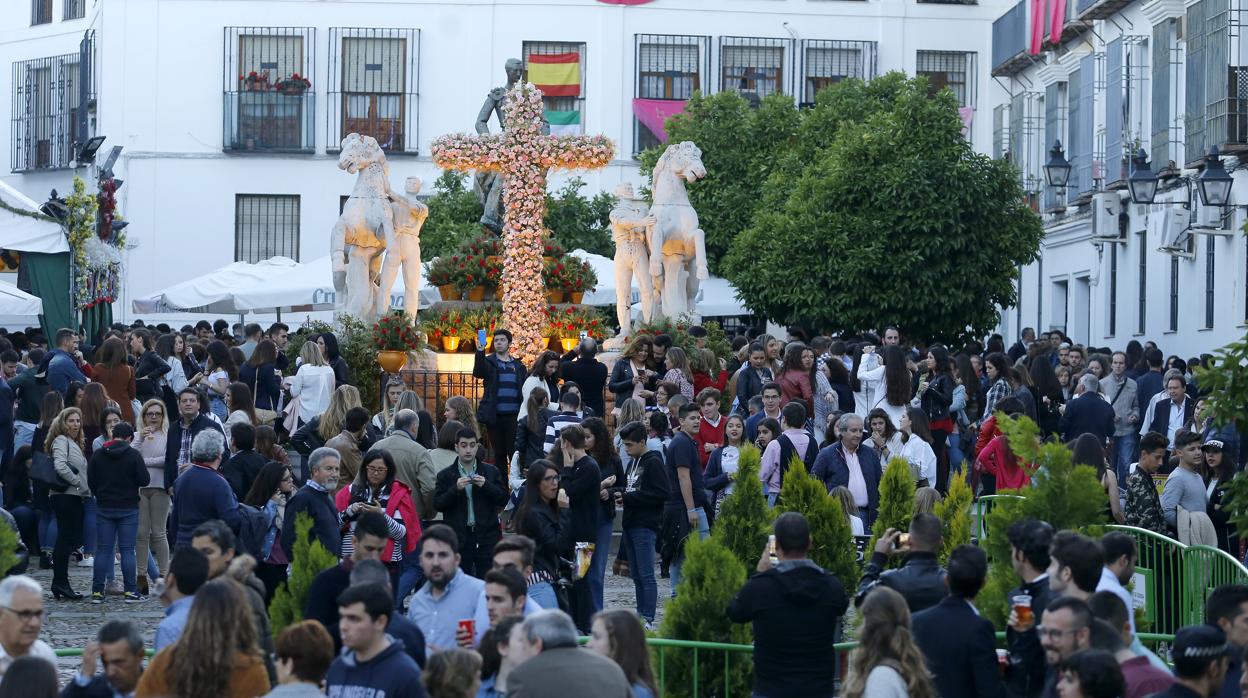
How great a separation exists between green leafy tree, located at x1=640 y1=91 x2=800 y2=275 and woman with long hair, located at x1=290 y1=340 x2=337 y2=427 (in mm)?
20792

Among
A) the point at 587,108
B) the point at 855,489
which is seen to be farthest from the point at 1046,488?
the point at 587,108

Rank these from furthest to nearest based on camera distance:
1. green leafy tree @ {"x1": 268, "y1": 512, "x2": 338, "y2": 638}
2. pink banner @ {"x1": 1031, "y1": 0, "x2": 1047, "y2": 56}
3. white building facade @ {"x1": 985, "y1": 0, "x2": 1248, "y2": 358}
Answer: pink banner @ {"x1": 1031, "y1": 0, "x2": 1047, "y2": 56}, white building facade @ {"x1": 985, "y1": 0, "x2": 1248, "y2": 358}, green leafy tree @ {"x1": 268, "y1": 512, "x2": 338, "y2": 638}

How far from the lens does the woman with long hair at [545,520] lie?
1191cm

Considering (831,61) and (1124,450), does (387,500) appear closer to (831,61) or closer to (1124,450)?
(1124,450)

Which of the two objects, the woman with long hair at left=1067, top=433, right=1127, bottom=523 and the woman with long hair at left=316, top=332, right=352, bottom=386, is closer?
the woman with long hair at left=1067, top=433, right=1127, bottom=523

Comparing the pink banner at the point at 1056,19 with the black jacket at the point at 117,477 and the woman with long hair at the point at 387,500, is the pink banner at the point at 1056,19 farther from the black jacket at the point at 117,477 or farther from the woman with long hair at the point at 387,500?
the woman with long hair at the point at 387,500

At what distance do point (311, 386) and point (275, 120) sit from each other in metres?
26.9

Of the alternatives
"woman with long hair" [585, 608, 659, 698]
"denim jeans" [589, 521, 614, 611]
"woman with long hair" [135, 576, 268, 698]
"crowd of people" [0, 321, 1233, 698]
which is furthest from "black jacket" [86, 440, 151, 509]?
"woman with long hair" [585, 608, 659, 698]

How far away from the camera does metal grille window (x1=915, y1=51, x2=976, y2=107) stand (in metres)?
46.6

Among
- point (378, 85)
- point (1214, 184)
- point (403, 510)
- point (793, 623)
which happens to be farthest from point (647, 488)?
point (378, 85)

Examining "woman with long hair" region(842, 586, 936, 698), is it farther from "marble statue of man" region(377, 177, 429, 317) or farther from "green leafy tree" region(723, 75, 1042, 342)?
"green leafy tree" region(723, 75, 1042, 342)

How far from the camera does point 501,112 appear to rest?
81.5ft

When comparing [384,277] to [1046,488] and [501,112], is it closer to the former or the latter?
[501,112]

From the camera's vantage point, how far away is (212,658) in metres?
7.50
